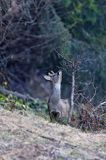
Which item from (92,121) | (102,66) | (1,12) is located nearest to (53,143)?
(92,121)

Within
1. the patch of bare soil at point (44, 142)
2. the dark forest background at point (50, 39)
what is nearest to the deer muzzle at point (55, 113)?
the patch of bare soil at point (44, 142)

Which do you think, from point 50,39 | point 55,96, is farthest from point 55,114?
point 50,39

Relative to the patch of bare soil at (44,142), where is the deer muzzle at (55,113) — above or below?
below

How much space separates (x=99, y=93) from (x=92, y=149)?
7781 mm

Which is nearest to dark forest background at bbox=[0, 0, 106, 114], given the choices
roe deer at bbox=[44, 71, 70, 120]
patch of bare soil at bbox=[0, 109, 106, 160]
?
roe deer at bbox=[44, 71, 70, 120]

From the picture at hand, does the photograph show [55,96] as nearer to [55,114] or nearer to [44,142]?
[55,114]

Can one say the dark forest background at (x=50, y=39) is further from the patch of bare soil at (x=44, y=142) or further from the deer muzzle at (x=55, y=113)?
the patch of bare soil at (x=44, y=142)

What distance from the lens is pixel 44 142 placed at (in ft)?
27.3

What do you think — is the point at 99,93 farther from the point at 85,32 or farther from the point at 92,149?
the point at 92,149

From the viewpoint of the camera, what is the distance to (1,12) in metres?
14.4

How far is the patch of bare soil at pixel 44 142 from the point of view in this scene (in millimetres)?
7855

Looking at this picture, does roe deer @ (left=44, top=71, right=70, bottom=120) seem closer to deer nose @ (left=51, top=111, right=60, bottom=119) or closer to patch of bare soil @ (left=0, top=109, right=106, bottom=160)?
deer nose @ (left=51, top=111, right=60, bottom=119)

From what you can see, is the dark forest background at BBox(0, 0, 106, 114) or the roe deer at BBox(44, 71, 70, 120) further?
the dark forest background at BBox(0, 0, 106, 114)

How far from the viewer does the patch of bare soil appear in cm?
786
